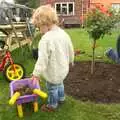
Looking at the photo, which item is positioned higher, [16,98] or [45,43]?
[45,43]

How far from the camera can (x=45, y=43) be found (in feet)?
18.2

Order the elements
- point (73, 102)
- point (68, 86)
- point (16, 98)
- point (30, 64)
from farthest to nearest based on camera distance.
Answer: point (30, 64)
point (68, 86)
point (73, 102)
point (16, 98)

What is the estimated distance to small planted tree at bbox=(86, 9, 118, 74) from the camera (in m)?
7.49

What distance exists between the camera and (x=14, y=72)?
782 cm

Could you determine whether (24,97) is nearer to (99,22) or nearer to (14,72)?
(14,72)

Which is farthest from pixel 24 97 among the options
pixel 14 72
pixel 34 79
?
pixel 14 72

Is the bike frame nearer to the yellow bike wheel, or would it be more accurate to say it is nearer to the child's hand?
the yellow bike wheel

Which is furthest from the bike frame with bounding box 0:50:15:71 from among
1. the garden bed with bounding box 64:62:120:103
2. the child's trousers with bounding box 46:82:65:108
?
the child's trousers with bounding box 46:82:65:108

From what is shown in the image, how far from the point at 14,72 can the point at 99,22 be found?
1.95 metres

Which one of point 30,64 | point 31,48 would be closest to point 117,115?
point 30,64

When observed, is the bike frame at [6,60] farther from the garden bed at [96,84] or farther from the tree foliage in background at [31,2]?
the tree foliage in background at [31,2]

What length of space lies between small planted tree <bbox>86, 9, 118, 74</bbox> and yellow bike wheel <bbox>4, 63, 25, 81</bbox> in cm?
159

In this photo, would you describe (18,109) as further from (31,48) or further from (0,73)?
(31,48)

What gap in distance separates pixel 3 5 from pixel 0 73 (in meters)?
2.51
